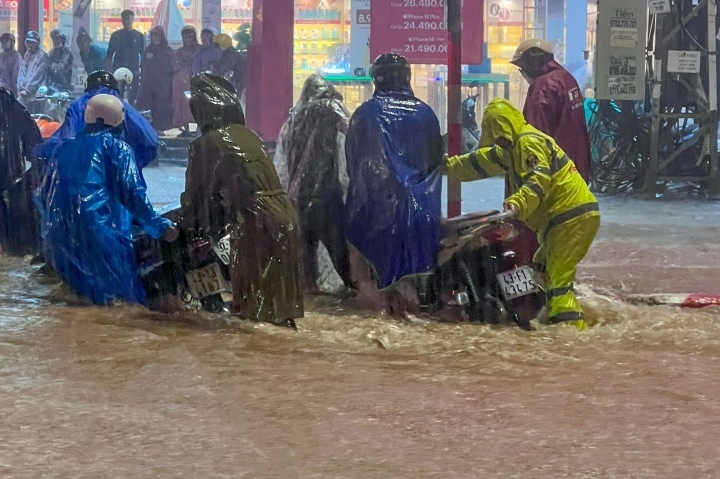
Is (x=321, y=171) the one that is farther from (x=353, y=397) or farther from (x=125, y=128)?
(x=353, y=397)

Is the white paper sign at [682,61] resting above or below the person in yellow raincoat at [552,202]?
above

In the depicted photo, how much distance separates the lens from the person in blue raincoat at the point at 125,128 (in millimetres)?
8094

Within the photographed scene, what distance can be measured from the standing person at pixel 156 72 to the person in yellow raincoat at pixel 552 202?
12473mm

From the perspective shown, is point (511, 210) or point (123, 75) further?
point (123, 75)

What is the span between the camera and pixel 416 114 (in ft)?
23.0

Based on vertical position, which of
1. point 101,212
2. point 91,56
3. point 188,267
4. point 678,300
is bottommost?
point 678,300

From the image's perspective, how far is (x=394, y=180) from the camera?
22.6 feet

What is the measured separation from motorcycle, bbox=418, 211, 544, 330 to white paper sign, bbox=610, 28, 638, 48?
26.8 feet

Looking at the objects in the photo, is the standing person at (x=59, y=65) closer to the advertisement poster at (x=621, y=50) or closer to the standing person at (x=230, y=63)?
the standing person at (x=230, y=63)

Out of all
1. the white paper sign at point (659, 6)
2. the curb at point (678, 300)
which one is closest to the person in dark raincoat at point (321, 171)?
the curb at point (678, 300)

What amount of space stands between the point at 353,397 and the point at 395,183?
1994 mm

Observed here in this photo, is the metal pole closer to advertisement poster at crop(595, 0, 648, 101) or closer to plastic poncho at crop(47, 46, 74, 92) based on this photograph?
advertisement poster at crop(595, 0, 648, 101)

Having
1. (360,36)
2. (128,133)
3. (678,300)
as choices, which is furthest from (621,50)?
(128,133)

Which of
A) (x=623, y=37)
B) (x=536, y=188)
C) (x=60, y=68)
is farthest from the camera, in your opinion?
(x=60, y=68)
